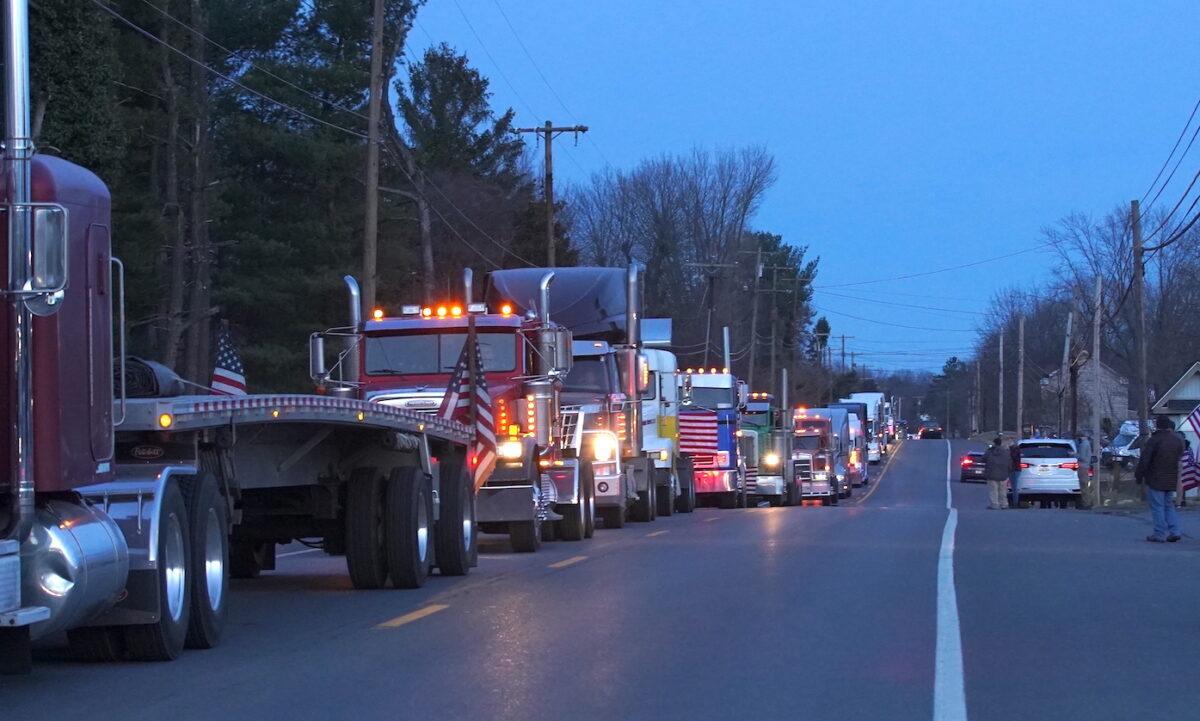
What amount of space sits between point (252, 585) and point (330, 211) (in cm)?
3088

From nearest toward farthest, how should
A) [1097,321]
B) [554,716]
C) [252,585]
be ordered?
1. [554,716]
2. [252,585]
3. [1097,321]

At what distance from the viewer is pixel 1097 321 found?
5222 cm

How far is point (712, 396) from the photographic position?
39062 mm

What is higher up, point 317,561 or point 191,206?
point 191,206

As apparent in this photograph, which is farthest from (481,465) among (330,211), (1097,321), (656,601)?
(1097,321)

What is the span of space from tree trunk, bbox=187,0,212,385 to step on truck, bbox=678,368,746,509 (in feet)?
42.1

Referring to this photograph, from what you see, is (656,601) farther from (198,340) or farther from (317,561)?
(198,340)

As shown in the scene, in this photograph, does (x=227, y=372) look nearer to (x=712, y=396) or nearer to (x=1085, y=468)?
(x=712, y=396)

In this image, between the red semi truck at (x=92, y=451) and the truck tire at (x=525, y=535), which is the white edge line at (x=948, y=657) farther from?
the truck tire at (x=525, y=535)

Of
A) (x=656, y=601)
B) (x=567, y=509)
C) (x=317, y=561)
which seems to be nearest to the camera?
(x=656, y=601)

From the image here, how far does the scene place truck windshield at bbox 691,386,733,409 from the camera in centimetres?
3884

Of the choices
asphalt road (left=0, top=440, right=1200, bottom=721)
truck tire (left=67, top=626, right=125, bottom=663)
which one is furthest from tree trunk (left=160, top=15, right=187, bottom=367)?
truck tire (left=67, top=626, right=125, bottom=663)

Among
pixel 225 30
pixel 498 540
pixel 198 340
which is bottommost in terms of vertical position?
pixel 498 540

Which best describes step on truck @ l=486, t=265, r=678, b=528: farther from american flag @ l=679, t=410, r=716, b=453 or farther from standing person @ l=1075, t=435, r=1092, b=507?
standing person @ l=1075, t=435, r=1092, b=507
